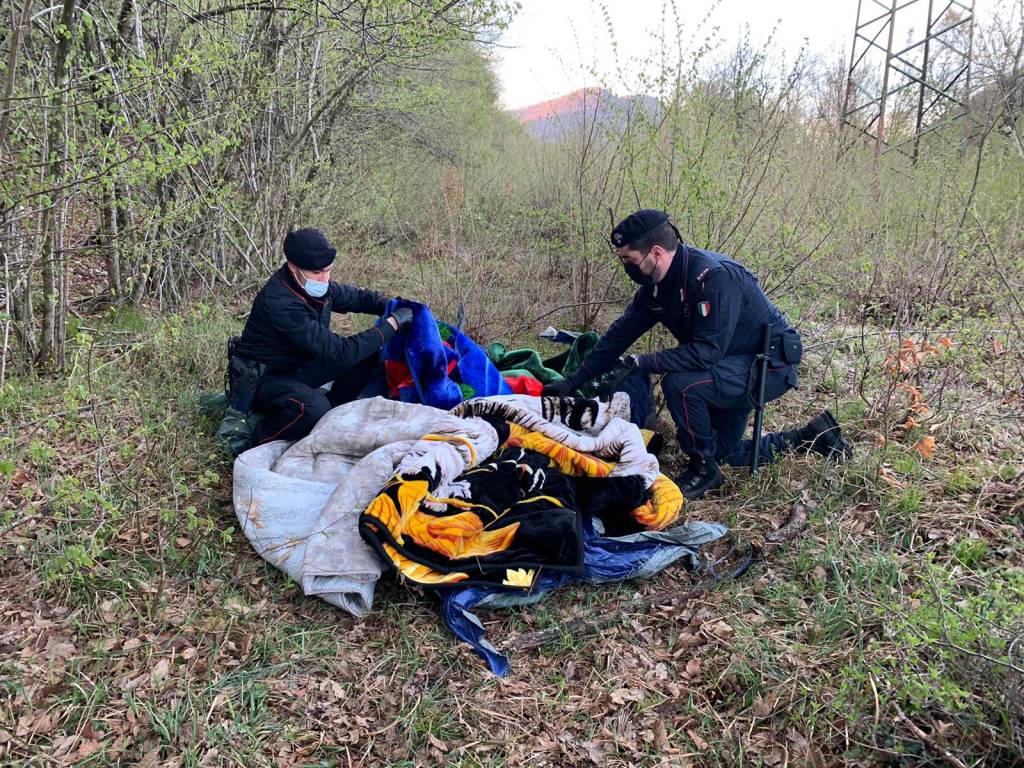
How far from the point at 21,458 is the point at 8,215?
133cm

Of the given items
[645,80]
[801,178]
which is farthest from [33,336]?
[801,178]

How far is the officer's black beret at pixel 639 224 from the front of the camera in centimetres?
349

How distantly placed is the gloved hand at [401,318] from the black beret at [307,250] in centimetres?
49

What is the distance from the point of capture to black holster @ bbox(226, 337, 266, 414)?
371 centimetres

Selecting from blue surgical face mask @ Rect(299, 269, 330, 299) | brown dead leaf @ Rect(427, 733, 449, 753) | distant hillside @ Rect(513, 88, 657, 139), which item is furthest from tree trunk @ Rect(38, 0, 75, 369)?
distant hillside @ Rect(513, 88, 657, 139)

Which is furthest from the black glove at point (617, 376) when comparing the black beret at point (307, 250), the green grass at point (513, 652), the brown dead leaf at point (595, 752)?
the brown dead leaf at point (595, 752)

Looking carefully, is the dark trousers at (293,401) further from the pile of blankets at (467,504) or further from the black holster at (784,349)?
the black holster at (784,349)

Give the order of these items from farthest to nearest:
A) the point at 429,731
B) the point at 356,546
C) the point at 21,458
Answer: the point at 21,458, the point at 356,546, the point at 429,731

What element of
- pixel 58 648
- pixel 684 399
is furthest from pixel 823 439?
pixel 58 648

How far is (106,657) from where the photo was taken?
91.7 inches

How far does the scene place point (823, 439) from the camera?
367 cm

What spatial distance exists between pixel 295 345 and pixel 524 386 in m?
1.39

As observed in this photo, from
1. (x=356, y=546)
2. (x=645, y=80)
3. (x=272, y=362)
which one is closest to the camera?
(x=356, y=546)

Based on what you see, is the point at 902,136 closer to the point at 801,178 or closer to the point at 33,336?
the point at 801,178
